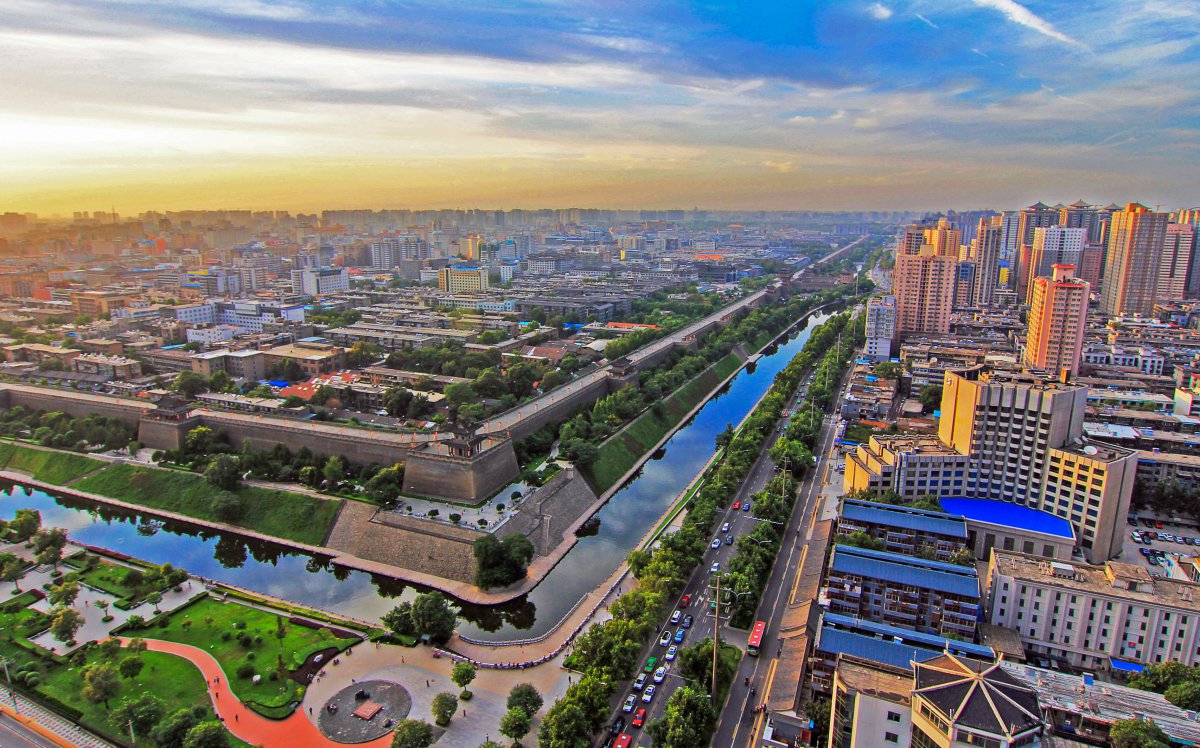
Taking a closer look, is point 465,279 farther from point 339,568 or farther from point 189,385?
point 339,568

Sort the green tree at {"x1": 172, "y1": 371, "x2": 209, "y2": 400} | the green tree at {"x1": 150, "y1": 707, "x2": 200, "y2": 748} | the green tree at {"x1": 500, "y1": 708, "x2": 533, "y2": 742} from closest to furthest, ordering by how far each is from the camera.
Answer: the green tree at {"x1": 150, "y1": 707, "x2": 200, "y2": 748}, the green tree at {"x1": 500, "y1": 708, "x2": 533, "y2": 742}, the green tree at {"x1": 172, "y1": 371, "x2": 209, "y2": 400}

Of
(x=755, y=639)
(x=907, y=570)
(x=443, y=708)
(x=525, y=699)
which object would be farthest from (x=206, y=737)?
(x=907, y=570)

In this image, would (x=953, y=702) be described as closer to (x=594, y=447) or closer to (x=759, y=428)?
(x=594, y=447)

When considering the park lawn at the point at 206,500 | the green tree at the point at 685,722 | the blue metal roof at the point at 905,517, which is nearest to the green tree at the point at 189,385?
the park lawn at the point at 206,500

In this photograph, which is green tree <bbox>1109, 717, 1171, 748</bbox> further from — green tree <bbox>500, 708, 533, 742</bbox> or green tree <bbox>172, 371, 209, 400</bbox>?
green tree <bbox>172, 371, 209, 400</bbox>

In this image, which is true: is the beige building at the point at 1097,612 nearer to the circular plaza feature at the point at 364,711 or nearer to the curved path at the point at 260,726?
the circular plaza feature at the point at 364,711

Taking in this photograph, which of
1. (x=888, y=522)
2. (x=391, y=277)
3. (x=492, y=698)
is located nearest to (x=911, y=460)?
(x=888, y=522)

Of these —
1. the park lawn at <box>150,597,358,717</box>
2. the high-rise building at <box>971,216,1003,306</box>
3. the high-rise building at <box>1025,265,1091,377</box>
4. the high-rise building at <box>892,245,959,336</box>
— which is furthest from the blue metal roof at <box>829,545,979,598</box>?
the high-rise building at <box>971,216,1003,306</box>
